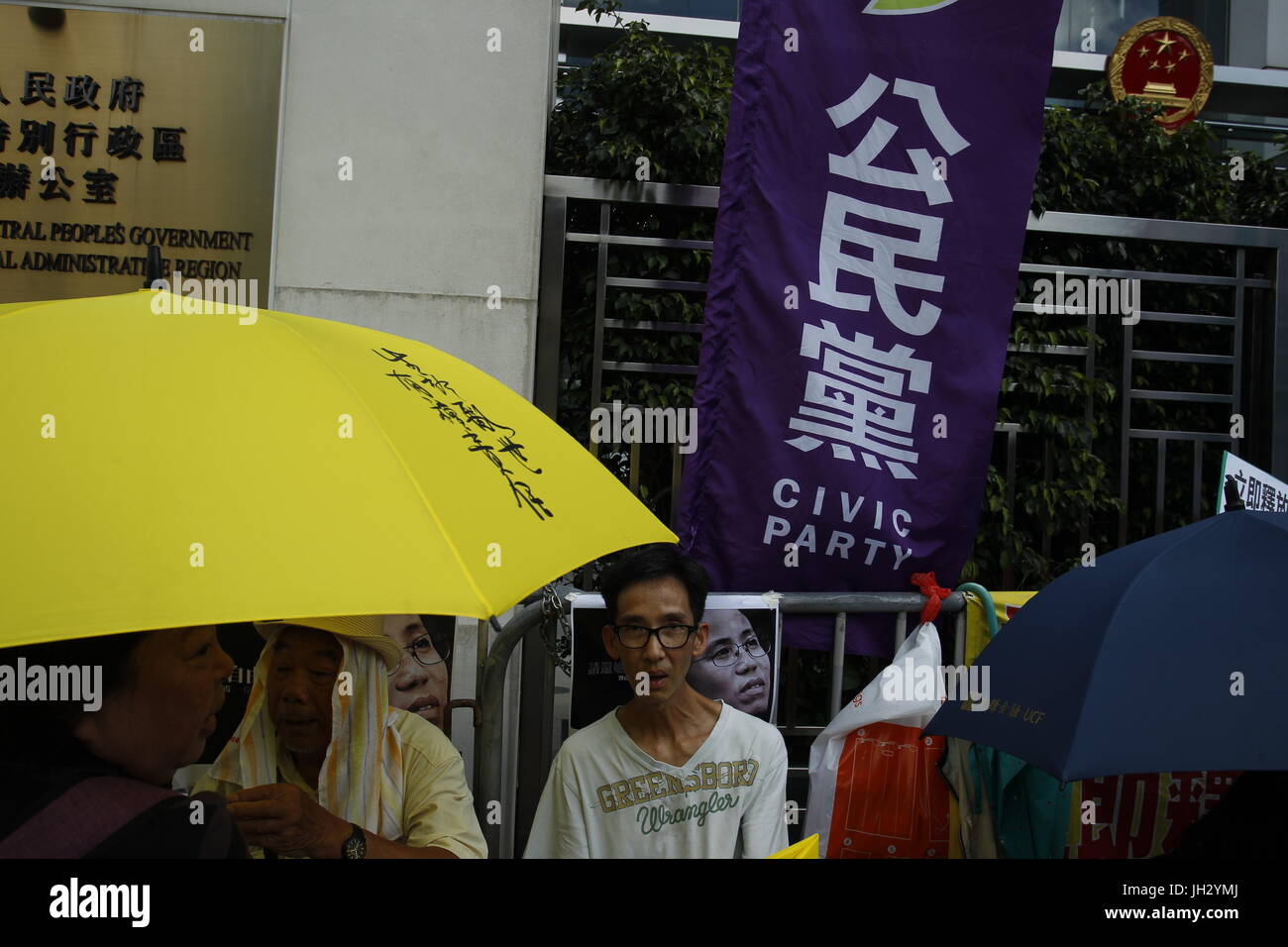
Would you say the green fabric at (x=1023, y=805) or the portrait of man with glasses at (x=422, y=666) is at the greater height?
the portrait of man with glasses at (x=422, y=666)

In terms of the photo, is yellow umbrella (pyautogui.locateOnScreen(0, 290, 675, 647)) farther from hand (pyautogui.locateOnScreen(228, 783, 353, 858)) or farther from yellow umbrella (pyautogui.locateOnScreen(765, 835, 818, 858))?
yellow umbrella (pyautogui.locateOnScreen(765, 835, 818, 858))

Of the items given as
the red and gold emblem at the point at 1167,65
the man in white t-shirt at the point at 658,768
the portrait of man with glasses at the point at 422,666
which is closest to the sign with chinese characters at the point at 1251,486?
the man in white t-shirt at the point at 658,768

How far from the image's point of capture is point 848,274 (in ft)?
13.2

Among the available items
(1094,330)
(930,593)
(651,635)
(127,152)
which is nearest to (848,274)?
(930,593)

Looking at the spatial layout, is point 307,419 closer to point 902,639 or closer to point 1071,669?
point 1071,669

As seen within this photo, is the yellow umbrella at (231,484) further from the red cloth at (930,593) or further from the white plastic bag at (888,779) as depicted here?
the red cloth at (930,593)

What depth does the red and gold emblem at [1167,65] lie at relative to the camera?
7770mm

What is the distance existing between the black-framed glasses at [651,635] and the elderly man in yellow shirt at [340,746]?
60 centimetres

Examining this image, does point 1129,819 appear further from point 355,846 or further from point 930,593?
point 355,846

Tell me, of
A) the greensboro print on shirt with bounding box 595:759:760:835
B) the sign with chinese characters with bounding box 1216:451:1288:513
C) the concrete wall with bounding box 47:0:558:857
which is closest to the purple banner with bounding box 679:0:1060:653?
the sign with chinese characters with bounding box 1216:451:1288:513

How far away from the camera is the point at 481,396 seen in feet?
7.74

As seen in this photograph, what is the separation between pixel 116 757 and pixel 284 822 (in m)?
0.49

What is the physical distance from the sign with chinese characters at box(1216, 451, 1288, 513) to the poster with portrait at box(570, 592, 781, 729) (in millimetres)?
1770
